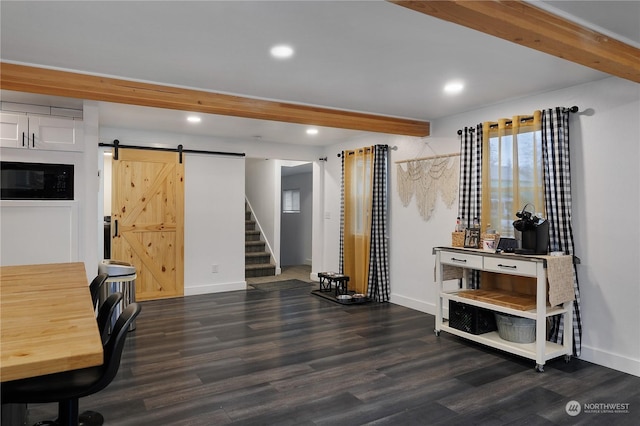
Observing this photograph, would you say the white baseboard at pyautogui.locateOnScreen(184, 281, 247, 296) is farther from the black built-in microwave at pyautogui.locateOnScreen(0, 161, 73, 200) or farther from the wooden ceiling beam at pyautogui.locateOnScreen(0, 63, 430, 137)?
the wooden ceiling beam at pyautogui.locateOnScreen(0, 63, 430, 137)

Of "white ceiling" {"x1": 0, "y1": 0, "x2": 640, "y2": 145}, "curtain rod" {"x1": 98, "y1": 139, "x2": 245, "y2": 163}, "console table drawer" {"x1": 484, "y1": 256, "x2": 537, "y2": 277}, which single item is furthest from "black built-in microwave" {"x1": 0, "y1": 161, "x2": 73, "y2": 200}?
"console table drawer" {"x1": 484, "y1": 256, "x2": 537, "y2": 277}

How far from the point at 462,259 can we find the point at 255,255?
4838mm

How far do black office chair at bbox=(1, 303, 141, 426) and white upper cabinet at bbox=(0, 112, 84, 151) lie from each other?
289 cm

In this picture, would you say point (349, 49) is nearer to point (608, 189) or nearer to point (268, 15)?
point (268, 15)

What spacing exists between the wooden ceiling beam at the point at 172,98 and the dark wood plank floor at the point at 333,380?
218 centimetres

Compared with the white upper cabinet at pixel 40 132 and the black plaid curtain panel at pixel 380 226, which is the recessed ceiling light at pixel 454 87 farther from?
the white upper cabinet at pixel 40 132

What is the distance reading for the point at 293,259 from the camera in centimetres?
959

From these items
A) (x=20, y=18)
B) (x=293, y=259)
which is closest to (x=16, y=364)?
(x=20, y=18)

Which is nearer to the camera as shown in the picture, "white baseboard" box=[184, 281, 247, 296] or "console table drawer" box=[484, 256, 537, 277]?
"console table drawer" box=[484, 256, 537, 277]

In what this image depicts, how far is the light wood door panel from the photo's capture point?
5586mm

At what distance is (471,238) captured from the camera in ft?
13.3

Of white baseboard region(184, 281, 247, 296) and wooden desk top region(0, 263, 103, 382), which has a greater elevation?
wooden desk top region(0, 263, 103, 382)

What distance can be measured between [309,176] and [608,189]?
6.79 metres

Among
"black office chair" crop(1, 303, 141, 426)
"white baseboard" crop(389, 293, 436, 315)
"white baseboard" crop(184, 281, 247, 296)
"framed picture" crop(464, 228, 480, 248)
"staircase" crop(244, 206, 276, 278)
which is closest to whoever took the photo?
"black office chair" crop(1, 303, 141, 426)
